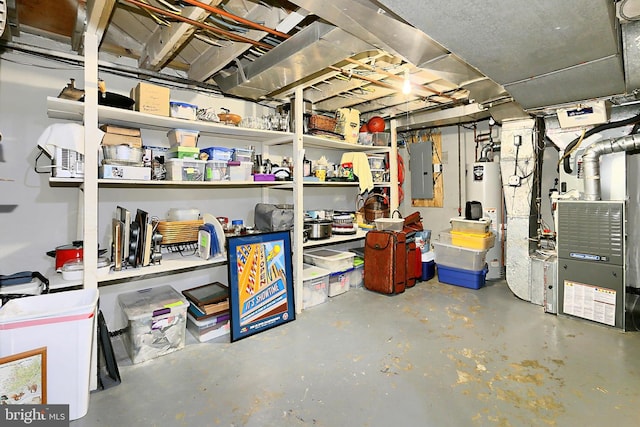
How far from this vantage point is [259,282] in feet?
9.91

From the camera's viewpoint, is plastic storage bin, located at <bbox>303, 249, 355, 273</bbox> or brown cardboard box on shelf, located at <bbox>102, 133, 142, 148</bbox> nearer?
brown cardboard box on shelf, located at <bbox>102, 133, 142, 148</bbox>

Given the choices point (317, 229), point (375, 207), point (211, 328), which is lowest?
point (211, 328)

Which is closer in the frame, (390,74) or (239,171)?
(239,171)

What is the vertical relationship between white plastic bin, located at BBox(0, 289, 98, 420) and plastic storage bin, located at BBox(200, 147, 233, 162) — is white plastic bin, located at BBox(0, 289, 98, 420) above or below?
below

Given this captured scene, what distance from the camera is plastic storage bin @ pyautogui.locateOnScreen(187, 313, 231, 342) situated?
2814mm

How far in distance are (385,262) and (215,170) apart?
233cm

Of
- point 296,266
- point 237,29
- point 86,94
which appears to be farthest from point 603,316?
point 86,94

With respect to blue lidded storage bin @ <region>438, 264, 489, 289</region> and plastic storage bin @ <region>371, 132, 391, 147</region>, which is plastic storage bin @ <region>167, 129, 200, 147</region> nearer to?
plastic storage bin @ <region>371, 132, 391, 147</region>

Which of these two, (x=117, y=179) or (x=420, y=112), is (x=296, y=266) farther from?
(x=420, y=112)

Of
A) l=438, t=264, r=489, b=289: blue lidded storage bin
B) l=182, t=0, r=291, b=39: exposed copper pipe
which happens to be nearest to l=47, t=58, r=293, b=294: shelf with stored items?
l=182, t=0, r=291, b=39: exposed copper pipe

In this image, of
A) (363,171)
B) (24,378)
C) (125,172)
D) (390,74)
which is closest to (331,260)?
(363,171)

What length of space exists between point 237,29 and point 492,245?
3.99 meters

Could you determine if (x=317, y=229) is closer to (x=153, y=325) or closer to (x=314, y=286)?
(x=314, y=286)

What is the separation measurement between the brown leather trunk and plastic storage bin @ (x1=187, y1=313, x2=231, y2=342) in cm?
195
